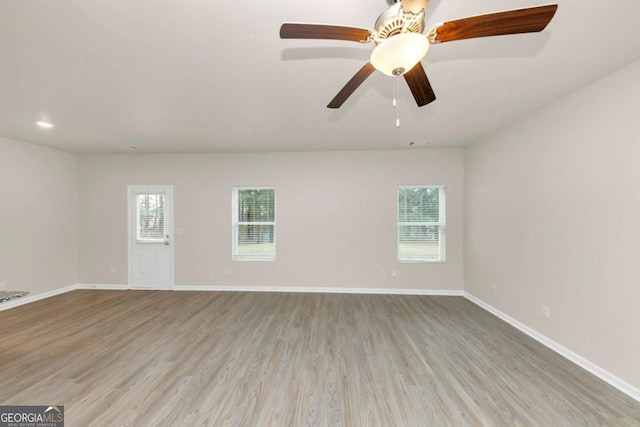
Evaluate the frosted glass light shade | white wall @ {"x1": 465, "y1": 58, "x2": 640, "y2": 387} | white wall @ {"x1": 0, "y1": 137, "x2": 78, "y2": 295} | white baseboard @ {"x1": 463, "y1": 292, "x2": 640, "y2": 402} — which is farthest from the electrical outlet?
white wall @ {"x1": 0, "y1": 137, "x2": 78, "y2": 295}

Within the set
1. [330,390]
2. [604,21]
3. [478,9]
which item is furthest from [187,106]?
[604,21]

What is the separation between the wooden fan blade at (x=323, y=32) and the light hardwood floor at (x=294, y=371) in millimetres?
2355

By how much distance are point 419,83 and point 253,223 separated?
395 centimetres

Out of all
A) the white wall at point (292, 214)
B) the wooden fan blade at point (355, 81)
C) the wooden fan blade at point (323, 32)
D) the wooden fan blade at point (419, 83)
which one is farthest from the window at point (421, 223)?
the wooden fan blade at point (323, 32)

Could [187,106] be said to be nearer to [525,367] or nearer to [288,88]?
[288,88]

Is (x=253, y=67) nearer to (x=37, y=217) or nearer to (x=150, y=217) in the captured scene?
(x=150, y=217)

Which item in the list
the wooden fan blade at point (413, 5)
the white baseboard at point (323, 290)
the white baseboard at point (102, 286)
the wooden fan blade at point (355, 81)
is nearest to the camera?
the wooden fan blade at point (413, 5)

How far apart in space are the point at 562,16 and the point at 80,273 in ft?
24.2

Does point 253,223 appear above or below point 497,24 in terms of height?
below

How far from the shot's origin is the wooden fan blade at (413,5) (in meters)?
1.04

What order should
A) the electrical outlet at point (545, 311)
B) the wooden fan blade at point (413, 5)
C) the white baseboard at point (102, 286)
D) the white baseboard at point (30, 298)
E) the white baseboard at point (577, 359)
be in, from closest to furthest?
the wooden fan blade at point (413, 5)
the white baseboard at point (577, 359)
the electrical outlet at point (545, 311)
the white baseboard at point (30, 298)
the white baseboard at point (102, 286)

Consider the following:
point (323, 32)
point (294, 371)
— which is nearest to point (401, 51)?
point (323, 32)

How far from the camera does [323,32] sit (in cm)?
120

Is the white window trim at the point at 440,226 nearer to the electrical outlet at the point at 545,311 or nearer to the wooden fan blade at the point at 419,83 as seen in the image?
the electrical outlet at the point at 545,311
